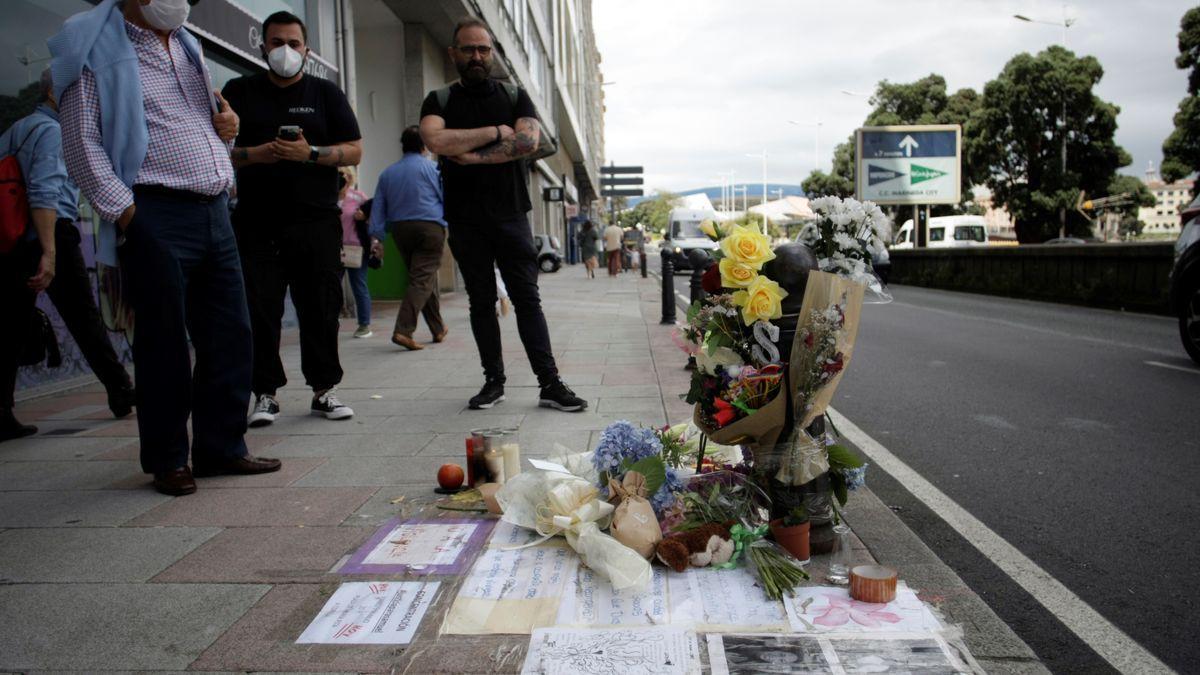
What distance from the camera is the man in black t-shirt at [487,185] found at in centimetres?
468

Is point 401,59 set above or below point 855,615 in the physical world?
above

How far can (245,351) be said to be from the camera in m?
3.72

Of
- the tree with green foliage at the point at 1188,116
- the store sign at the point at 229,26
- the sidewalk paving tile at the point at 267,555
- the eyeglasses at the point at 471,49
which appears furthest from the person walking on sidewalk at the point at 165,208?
the tree with green foliage at the point at 1188,116

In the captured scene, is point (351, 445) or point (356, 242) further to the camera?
point (356, 242)

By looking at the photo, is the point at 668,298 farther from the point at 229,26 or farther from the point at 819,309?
the point at 819,309

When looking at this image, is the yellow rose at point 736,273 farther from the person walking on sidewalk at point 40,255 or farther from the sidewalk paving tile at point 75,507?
the person walking on sidewalk at point 40,255

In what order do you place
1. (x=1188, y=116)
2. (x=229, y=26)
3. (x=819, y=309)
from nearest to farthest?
(x=819, y=309) < (x=229, y=26) < (x=1188, y=116)

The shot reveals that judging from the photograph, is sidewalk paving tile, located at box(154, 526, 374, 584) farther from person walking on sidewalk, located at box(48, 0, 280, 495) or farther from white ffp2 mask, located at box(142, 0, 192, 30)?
white ffp2 mask, located at box(142, 0, 192, 30)

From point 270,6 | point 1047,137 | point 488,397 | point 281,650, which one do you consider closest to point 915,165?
point 1047,137

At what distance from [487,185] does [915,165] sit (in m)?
34.8

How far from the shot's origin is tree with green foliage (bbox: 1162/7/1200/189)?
32250 millimetres

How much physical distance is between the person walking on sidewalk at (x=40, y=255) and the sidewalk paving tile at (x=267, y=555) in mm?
2475

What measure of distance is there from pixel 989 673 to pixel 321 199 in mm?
3843

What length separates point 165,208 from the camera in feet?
11.0
